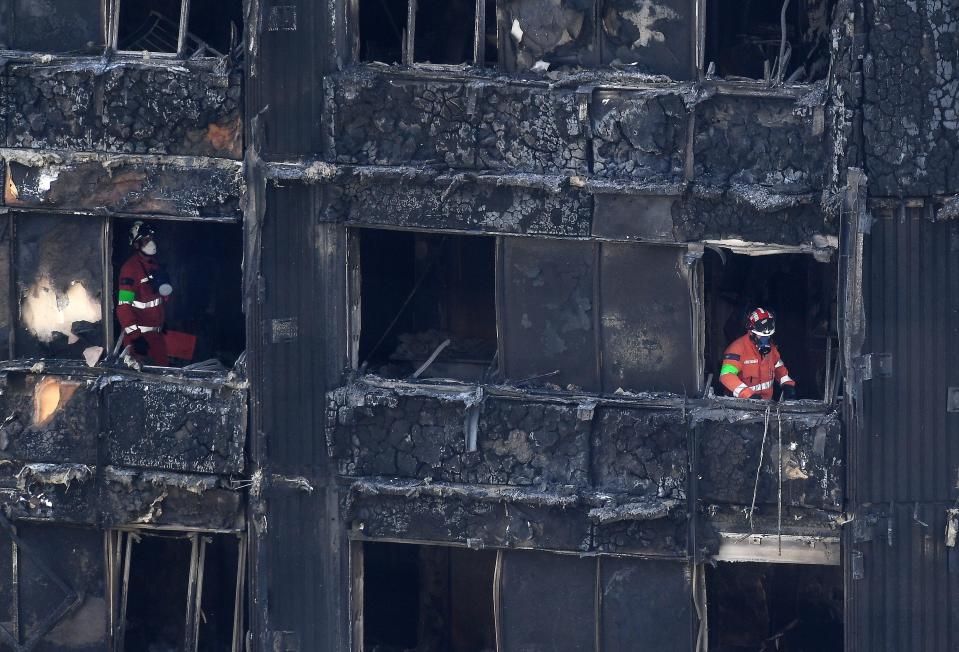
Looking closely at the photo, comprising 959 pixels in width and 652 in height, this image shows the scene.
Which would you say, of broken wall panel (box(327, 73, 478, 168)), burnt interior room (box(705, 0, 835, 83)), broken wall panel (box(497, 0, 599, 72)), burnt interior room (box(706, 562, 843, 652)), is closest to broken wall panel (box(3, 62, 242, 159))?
broken wall panel (box(327, 73, 478, 168))

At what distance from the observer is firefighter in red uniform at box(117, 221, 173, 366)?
508 inches

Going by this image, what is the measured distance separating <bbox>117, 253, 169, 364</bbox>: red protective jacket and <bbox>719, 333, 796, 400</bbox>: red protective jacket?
5.16m

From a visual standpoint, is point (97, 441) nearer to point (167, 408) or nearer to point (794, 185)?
point (167, 408)

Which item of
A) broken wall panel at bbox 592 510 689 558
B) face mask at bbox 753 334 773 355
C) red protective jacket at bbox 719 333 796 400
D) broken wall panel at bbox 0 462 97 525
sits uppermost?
face mask at bbox 753 334 773 355

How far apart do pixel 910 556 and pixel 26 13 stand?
897cm

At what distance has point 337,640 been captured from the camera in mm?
12539

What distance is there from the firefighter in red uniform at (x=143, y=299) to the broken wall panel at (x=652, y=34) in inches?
179

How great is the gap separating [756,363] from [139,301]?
556 cm

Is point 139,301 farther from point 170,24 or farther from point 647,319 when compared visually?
point 647,319

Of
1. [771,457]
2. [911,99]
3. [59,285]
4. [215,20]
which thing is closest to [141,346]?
[59,285]

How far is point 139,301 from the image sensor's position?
13.0m

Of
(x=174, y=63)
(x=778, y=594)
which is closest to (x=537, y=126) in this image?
(x=174, y=63)

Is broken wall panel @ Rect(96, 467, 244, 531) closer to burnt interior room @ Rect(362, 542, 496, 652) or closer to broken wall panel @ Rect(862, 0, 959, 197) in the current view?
burnt interior room @ Rect(362, 542, 496, 652)

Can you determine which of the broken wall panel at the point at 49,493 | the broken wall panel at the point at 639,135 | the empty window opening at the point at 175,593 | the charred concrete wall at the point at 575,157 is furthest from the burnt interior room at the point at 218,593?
the broken wall panel at the point at 639,135
